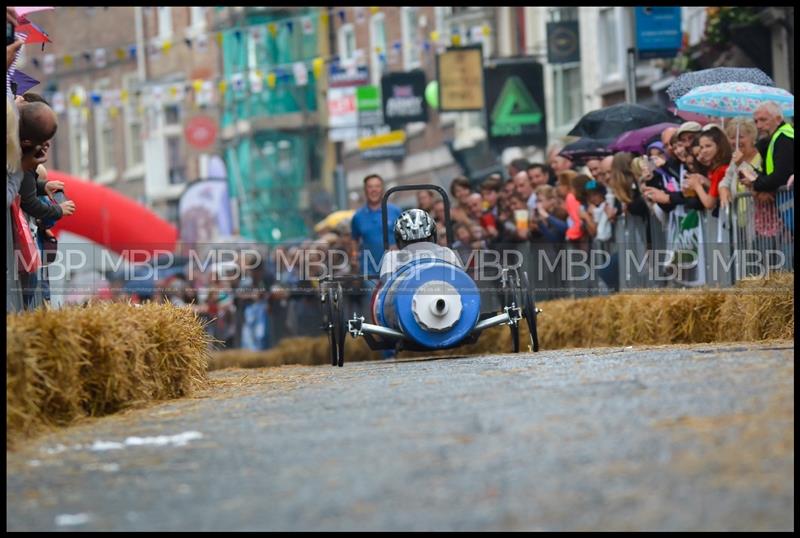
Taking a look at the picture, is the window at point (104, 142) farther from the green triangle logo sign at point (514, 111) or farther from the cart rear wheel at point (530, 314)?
the cart rear wheel at point (530, 314)

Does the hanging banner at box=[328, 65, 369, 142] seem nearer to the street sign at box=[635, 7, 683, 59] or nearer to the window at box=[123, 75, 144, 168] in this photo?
the street sign at box=[635, 7, 683, 59]

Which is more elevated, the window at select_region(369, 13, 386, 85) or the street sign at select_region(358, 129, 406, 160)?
the window at select_region(369, 13, 386, 85)

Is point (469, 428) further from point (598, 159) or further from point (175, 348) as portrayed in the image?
point (598, 159)

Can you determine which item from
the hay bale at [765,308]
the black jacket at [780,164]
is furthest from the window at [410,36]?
the hay bale at [765,308]

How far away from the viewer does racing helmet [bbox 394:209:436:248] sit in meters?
16.2

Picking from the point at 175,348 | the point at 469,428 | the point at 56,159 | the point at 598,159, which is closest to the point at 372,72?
the point at 56,159

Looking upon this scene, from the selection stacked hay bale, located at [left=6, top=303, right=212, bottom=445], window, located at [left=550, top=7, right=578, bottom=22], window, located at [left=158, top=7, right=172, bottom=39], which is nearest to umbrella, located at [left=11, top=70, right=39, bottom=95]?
stacked hay bale, located at [left=6, top=303, right=212, bottom=445]

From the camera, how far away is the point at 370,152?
159ft

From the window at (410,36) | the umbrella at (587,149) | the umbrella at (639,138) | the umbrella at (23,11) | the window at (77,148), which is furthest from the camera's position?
the window at (77,148)

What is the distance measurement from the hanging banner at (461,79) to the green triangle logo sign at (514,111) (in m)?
1.37

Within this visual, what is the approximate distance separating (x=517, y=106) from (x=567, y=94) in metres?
7.84

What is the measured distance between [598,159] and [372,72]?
35.2 metres

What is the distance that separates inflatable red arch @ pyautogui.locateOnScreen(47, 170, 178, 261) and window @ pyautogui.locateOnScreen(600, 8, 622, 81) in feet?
31.1

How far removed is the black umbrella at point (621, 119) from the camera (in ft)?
67.5
